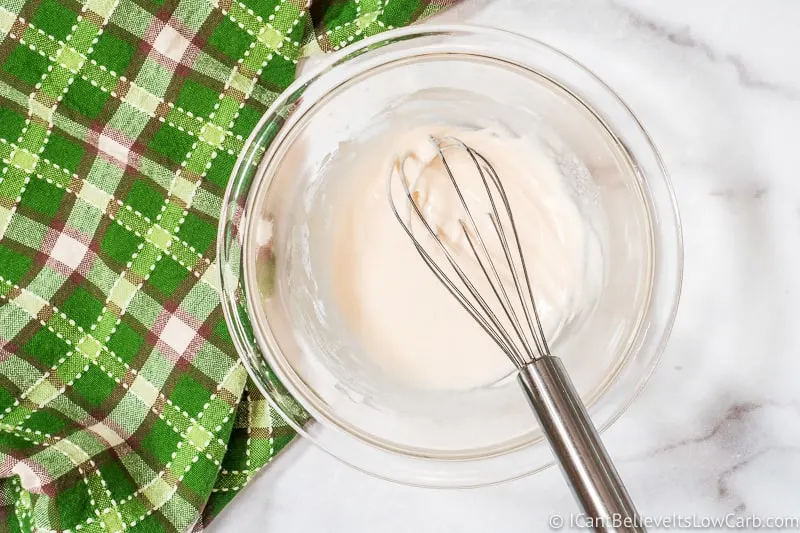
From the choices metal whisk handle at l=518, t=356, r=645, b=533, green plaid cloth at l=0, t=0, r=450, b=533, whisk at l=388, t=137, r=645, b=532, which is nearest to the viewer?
metal whisk handle at l=518, t=356, r=645, b=533

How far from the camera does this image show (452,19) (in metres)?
0.85

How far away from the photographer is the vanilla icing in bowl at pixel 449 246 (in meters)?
0.79

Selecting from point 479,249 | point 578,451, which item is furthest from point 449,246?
point 578,451

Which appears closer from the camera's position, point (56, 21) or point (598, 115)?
point (598, 115)

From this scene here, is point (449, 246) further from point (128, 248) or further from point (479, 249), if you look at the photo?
point (128, 248)

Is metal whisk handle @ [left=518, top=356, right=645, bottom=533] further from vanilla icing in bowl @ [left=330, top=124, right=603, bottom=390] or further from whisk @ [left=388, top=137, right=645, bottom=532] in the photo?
vanilla icing in bowl @ [left=330, top=124, right=603, bottom=390]

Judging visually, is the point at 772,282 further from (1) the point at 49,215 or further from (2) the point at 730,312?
(1) the point at 49,215

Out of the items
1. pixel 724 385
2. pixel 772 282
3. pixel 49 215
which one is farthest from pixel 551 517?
pixel 49 215

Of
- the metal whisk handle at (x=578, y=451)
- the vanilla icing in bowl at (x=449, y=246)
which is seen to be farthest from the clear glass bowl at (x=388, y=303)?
the metal whisk handle at (x=578, y=451)

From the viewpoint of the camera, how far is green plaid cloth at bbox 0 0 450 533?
86 centimetres

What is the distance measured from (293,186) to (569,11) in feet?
1.25

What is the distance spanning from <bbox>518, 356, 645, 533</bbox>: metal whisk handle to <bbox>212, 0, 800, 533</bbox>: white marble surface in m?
0.28

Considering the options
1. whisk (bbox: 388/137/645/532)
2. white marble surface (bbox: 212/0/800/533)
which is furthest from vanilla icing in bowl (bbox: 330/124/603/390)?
white marble surface (bbox: 212/0/800/533)

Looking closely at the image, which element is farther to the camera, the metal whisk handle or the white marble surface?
the white marble surface
